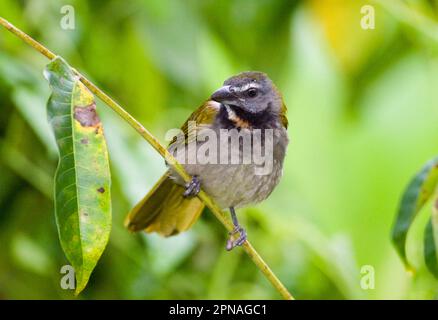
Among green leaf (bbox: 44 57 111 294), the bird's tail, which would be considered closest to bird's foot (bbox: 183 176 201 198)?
the bird's tail

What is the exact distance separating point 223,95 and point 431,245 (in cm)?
108

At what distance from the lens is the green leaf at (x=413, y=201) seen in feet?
8.14

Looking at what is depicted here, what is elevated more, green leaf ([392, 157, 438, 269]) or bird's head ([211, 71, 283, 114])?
bird's head ([211, 71, 283, 114])

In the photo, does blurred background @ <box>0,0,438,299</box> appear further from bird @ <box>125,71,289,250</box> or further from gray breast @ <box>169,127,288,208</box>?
gray breast @ <box>169,127,288,208</box>

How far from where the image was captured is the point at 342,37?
5.08 meters

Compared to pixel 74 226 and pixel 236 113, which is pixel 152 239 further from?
pixel 74 226

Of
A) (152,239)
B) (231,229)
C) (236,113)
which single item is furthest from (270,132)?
(231,229)

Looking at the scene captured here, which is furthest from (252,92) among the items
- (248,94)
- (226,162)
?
(226,162)

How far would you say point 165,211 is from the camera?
11.4 ft

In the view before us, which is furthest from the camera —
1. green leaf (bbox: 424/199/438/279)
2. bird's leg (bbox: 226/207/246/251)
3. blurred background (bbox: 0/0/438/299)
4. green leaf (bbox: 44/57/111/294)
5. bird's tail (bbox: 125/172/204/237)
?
blurred background (bbox: 0/0/438/299)

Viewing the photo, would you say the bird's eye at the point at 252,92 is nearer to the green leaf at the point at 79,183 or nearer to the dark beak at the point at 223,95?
the dark beak at the point at 223,95

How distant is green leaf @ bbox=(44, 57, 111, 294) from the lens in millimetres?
2027

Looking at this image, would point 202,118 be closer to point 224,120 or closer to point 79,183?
point 224,120

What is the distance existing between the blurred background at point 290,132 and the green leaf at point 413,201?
709mm
